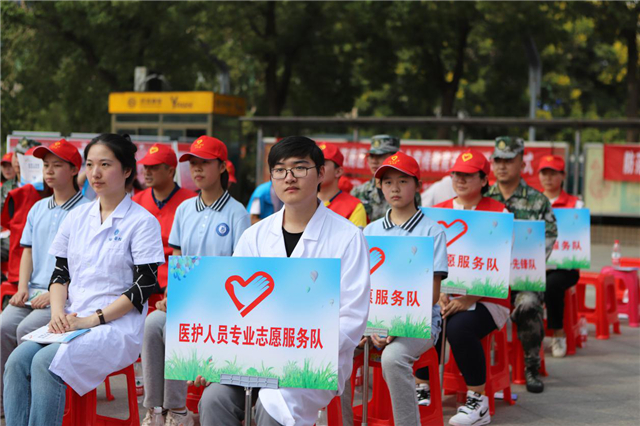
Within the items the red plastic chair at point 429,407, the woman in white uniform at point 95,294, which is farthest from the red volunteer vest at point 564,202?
the woman in white uniform at point 95,294

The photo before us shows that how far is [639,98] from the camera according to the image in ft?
73.4

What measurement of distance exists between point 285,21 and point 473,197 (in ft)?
53.9

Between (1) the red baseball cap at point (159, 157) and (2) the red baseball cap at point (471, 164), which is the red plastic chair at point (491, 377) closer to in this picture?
(2) the red baseball cap at point (471, 164)

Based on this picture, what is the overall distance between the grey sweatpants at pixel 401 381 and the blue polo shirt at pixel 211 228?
4.29 ft

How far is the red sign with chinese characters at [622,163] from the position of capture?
16.3 meters

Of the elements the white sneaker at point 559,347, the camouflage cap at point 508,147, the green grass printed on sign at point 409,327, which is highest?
the camouflage cap at point 508,147

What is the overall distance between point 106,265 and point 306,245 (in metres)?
1.26

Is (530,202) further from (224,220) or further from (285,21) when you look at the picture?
(285,21)

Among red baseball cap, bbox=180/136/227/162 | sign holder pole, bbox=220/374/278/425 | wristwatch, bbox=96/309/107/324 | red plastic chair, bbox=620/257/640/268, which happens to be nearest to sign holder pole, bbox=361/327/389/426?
sign holder pole, bbox=220/374/278/425

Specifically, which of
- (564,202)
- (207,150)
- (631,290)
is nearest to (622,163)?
(631,290)

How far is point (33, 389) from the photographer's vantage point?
388 centimetres

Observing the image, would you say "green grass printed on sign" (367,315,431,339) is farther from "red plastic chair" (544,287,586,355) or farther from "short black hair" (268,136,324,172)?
"red plastic chair" (544,287,586,355)

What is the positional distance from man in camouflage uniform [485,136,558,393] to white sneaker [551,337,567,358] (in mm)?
1248

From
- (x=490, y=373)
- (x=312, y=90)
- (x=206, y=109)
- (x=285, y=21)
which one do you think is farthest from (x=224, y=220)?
(x=312, y=90)
